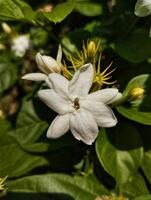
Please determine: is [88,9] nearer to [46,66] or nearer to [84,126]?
[46,66]

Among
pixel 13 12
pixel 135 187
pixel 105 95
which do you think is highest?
pixel 13 12

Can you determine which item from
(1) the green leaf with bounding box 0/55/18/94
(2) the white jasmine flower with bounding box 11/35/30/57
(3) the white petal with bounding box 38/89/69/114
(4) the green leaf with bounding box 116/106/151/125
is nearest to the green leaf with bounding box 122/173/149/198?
(4) the green leaf with bounding box 116/106/151/125

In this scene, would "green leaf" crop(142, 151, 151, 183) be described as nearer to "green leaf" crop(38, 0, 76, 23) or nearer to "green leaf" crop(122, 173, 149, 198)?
"green leaf" crop(122, 173, 149, 198)

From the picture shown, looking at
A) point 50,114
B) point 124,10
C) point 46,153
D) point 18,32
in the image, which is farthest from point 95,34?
point 18,32

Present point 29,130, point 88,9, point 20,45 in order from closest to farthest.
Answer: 1. point 29,130
2. point 88,9
3. point 20,45

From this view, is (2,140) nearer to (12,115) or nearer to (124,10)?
(12,115)

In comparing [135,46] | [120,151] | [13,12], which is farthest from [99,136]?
[13,12]
